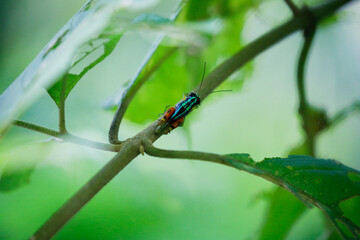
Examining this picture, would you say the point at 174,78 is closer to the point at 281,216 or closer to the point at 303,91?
the point at 303,91

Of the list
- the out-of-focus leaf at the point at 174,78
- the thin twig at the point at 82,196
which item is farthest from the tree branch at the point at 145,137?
the out-of-focus leaf at the point at 174,78

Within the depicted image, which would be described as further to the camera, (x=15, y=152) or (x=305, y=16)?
(x=305, y=16)

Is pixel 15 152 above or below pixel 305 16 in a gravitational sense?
below

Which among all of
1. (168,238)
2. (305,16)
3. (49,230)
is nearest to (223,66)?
(305,16)

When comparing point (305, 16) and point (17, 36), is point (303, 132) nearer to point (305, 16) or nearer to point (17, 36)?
point (305, 16)

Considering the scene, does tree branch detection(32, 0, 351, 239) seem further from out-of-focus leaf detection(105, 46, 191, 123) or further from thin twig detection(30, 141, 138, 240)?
out-of-focus leaf detection(105, 46, 191, 123)

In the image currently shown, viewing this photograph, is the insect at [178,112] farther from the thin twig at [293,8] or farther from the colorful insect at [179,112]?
the thin twig at [293,8]
